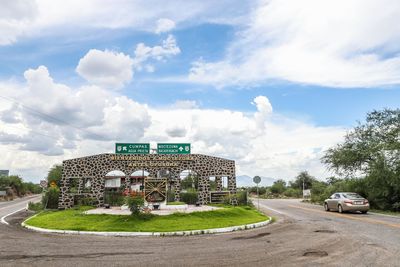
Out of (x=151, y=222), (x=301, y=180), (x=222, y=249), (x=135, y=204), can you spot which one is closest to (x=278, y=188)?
(x=301, y=180)

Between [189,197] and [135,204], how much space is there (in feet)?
53.0

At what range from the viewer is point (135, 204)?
19.6 metres

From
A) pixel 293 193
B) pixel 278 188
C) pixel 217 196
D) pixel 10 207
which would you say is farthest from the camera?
pixel 278 188

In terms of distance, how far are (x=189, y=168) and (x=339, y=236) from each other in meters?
20.9

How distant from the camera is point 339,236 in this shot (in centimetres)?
1450

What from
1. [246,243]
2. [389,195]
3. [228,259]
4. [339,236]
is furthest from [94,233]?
[389,195]

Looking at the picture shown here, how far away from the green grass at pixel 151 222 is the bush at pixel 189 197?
1285 centimetres

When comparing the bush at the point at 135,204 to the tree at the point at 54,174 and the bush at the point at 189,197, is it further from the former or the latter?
the tree at the point at 54,174

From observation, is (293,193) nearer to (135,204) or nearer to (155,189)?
A: (155,189)

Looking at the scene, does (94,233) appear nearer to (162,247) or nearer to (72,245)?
(72,245)

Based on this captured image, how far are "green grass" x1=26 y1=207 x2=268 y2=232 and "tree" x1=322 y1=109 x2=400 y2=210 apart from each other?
12.4 meters

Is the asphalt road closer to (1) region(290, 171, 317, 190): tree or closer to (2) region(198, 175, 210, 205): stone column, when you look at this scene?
(2) region(198, 175, 210, 205): stone column

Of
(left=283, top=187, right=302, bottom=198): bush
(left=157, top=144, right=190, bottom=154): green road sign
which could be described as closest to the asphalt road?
(left=157, top=144, right=190, bottom=154): green road sign

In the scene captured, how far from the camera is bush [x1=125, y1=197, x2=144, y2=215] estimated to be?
19500 mm
